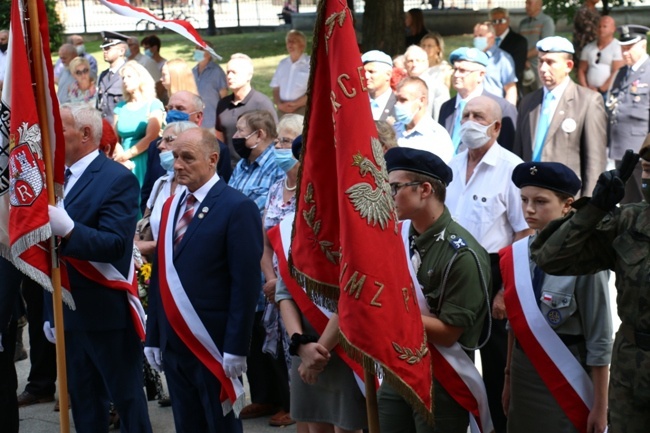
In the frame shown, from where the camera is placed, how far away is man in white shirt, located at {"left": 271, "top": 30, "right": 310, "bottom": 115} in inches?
525

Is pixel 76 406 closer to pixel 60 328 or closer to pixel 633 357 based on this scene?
pixel 60 328

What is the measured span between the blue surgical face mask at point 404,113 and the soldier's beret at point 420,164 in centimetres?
319

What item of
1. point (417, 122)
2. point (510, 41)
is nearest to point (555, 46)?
point (417, 122)

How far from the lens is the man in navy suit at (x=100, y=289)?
5.79 meters

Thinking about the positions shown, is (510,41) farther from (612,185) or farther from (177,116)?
(612,185)

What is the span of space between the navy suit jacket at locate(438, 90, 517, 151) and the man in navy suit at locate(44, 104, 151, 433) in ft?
11.7

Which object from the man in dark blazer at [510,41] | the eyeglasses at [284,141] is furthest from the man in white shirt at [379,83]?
the man in dark blazer at [510,41]

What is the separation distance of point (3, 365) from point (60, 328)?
117 cm

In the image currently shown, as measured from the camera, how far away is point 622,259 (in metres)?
4.03

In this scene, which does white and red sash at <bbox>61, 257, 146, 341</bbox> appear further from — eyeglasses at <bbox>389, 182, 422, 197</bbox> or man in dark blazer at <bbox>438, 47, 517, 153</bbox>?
man in dark blazer at <bbox>438, 47, 517, 153</bbox>

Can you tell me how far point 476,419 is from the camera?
187 inches

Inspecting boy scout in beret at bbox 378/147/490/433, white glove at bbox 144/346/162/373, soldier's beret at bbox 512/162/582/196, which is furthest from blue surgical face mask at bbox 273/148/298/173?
soldier's beret at bbox 512/162/582/196

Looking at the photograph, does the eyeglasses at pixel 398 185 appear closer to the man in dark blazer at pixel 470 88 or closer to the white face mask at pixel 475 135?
the white face mask at pixel 475 135

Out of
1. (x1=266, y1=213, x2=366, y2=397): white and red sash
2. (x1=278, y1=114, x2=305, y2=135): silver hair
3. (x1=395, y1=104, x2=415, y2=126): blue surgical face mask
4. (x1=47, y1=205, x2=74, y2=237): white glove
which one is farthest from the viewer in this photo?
(x1=395, y1=104, x2=415, y2=126): blue surgical face mask
